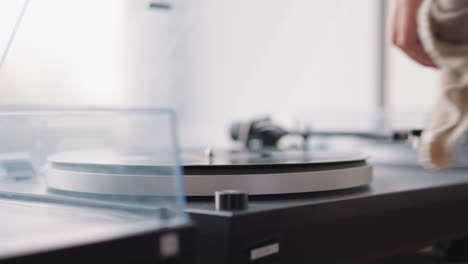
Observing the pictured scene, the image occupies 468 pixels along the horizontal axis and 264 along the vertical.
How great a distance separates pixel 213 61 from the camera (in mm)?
1455

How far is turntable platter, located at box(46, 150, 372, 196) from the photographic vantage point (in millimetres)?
616

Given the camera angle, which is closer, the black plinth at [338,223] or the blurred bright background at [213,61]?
the black plinth at [338,223]

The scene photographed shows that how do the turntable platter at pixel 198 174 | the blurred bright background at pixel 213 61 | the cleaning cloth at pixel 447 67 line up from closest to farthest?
the cleaning cloth at pixel 447 67 < the turntable platter at pixel 198 174 < the blurred bright background at pixel 213 61

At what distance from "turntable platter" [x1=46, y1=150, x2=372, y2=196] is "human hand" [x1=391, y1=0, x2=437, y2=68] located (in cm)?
21

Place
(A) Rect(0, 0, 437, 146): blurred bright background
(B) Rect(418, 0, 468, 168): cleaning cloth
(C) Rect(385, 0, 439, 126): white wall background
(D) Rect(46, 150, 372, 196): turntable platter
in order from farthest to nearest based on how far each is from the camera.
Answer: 1. (C) Rect(385, 0, 439, 126): white wall background
2. (A) Rect(0, 0, 437, 146): blurred bright background
3. (D) Rect(46, 150, 372, 196): turntable platter
4. (B) Rect(418, 0, 468, 168): cleaning cloth

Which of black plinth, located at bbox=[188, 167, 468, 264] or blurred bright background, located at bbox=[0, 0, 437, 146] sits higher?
blurred bright background, located at bbox=[0, 0, 437, 146]

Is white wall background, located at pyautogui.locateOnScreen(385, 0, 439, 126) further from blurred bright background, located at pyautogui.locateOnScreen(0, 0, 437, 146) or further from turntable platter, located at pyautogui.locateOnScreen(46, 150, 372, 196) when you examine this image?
turntable platter, located at pyautogui.locateOnScreen(46, 150, 372, 196)

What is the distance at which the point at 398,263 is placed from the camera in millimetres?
923

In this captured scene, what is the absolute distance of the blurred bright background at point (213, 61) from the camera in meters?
0.89

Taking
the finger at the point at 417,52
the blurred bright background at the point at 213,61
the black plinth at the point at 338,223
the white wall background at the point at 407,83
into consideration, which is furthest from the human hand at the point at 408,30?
the white wall background at the point at 407,83

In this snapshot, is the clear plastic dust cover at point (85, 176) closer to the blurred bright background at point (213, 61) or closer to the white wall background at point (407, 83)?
the blurred bright background at point (213, 61)

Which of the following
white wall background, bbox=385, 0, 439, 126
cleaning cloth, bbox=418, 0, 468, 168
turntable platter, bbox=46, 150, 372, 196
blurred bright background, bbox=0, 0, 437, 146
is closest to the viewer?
cleaning cloth, bbox=418, 0, 468, 168

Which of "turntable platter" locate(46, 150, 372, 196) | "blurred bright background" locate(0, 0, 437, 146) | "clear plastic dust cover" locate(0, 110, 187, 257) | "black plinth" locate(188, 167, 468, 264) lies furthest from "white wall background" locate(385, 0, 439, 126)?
"clear plastic dust cover" locate(0, 110, 187, 257)

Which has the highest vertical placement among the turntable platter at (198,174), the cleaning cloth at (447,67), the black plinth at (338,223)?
the cleaning cloth at (447,67)
